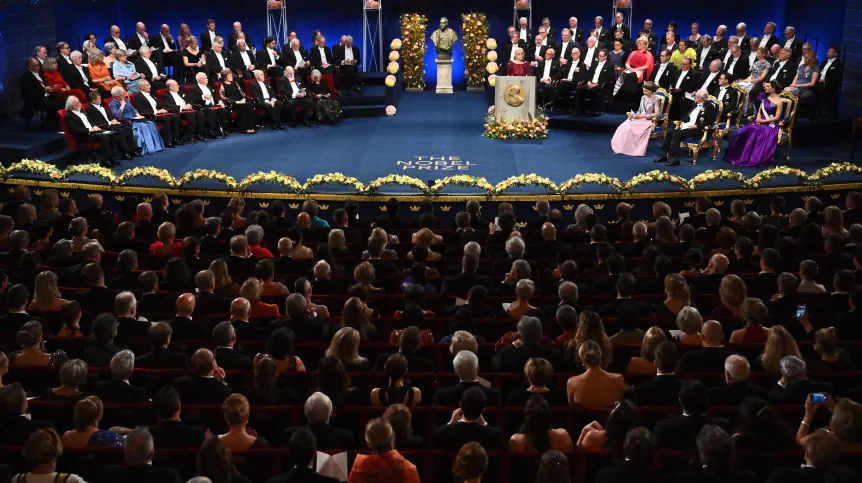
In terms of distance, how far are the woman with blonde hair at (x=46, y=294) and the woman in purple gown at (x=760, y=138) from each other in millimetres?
10096

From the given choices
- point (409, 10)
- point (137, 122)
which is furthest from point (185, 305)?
point (409, 10)

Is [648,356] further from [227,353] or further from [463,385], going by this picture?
[227,353]

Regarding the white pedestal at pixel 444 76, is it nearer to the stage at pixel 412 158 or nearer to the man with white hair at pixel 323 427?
the stage at pixel 412 158

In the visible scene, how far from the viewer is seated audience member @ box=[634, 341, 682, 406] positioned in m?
5.78

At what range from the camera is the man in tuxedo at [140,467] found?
4625 millimetres

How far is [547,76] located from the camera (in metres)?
18.6

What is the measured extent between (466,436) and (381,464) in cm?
65

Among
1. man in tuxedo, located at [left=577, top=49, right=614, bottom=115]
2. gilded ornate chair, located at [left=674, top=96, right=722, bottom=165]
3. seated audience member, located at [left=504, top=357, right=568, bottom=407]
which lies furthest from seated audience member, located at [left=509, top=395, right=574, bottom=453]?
man in tuxedo, located at [left=577, top=49, right=614, bottom=115]

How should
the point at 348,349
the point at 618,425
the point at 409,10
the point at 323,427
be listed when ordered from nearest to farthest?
the point at 618,425 < the point at 323,427 < the point at 348,349 < the point at 409,10

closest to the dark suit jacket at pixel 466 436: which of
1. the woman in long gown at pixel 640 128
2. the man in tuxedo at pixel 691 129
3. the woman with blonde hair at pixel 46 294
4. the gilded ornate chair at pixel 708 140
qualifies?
the woman with blonde hair at pixel 46 294

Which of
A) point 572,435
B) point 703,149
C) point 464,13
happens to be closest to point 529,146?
point 703,149

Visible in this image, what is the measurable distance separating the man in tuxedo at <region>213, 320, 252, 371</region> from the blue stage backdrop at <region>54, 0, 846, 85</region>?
15.7 meters

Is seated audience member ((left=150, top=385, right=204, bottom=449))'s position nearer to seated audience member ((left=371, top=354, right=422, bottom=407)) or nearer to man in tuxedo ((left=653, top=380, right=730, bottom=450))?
seated audience member ((left=371, top=354, right=422, bottom=407))

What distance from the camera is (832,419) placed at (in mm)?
4980
